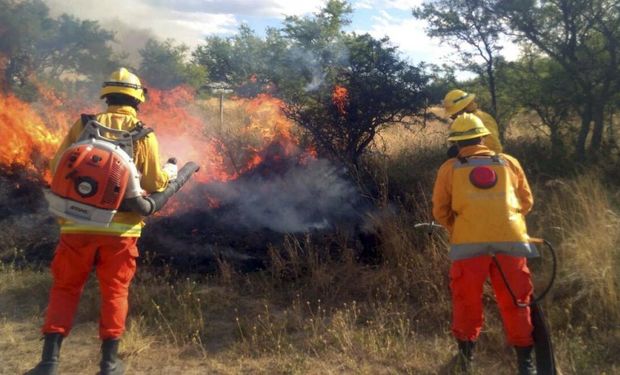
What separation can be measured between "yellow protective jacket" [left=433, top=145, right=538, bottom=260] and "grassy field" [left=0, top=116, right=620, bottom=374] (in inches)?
38.5

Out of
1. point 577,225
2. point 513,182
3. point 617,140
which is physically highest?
point 617,140

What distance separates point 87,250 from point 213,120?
6.51 meters

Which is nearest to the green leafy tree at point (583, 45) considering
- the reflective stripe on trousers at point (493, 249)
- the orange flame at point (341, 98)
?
the orange flame at point (341, 98)

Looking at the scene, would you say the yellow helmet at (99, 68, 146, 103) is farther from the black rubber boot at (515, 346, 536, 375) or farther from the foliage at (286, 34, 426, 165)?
the foliage at (286, 34, 426, 165)

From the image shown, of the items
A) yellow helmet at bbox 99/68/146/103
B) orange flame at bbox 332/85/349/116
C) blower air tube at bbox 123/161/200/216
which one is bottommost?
blower air tube at bbox 123/161/200/216

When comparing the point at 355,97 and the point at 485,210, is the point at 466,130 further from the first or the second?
the point at 355,97

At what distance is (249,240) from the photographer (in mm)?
6371

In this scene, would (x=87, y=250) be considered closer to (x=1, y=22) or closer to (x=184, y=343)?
(x=184, y=343)

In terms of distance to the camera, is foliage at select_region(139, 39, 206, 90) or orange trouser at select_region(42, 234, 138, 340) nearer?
orange trouser at select_region(42, 234, 138, 340)

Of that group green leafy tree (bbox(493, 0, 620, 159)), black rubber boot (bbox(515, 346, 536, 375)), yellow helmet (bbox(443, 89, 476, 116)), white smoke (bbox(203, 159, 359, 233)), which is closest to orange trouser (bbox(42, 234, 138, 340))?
black rubber boot (bbox(515, 346, 536, 375))

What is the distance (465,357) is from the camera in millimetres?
3727

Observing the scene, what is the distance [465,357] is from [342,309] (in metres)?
1.40

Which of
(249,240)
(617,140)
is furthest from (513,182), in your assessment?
(617,140)

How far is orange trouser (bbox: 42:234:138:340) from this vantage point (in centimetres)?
352
